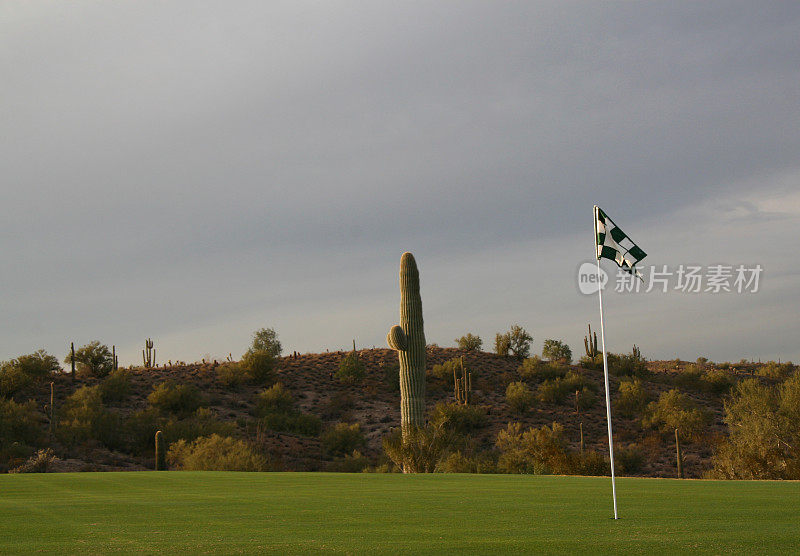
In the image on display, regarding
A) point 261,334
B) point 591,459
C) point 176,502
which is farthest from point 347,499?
point 261,334

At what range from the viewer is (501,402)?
5972 cm

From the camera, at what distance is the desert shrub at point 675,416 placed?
163 ft

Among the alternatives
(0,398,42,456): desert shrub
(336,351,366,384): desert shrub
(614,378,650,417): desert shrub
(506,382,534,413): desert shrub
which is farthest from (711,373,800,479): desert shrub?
(0,398,42,456): desert shrub

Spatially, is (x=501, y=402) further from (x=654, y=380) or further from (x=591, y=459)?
(x=591, y=459)

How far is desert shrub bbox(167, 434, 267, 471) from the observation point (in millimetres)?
32000

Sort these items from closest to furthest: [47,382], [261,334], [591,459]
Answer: [591,459]
[47,382]
[261,334]

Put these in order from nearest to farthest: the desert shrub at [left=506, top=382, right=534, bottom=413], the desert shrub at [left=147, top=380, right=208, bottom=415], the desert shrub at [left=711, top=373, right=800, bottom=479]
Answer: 1. the desert shrub at [left=711, top=373, right=800, bottom=479]
2. the desert shrub at [left=147, top=380, right=208, bottom=415]
3. the desert shrub at [left=506, top=382, right=534, bottom=413]

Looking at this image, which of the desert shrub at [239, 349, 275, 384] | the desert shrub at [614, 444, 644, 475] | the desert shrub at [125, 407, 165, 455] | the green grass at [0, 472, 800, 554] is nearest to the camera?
the green grass at [0, 472, 800, 554]

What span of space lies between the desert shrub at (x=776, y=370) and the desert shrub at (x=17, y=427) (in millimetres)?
61503

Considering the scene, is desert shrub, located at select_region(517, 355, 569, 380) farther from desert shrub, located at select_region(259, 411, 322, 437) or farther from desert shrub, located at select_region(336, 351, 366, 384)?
desert shrub, located at select_region(259, 411, 322, 437)

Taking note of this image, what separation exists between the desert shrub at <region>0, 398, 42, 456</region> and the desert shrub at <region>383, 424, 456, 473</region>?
76.6 feet

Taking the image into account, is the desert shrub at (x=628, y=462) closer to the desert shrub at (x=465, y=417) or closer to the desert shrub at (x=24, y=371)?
the desert shrub at (x=465, y=417)

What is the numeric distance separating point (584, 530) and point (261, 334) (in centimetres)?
7357

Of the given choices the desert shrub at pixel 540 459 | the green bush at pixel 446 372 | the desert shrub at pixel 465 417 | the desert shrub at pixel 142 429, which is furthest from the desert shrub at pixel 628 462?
the desert shrub at pixel 142 429
